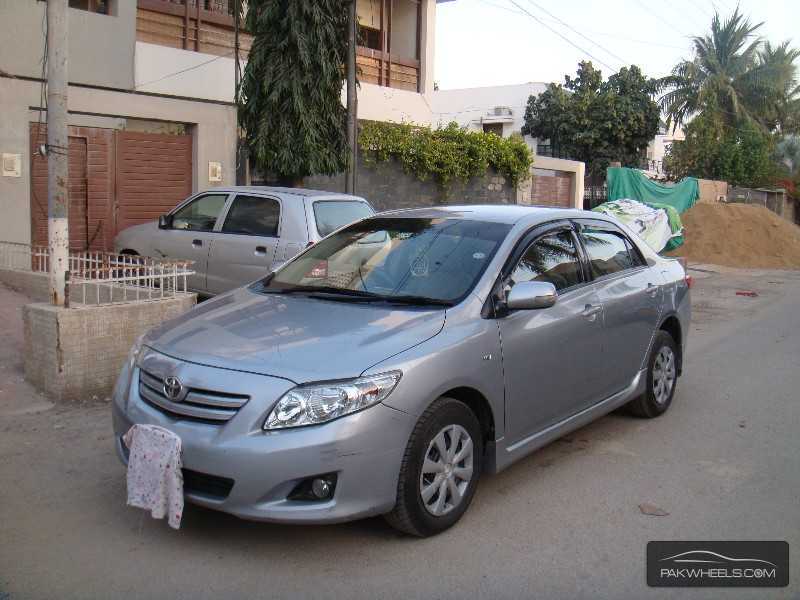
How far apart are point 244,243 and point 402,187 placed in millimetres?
7344

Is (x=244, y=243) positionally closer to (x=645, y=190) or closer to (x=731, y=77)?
(x=645, y=190)

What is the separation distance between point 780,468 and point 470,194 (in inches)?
533

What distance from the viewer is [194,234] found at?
33.9 ft

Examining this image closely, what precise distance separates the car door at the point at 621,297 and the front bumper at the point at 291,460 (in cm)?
231

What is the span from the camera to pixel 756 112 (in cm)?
3938

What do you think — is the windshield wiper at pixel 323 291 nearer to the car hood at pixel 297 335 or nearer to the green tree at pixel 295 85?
the car hood at pixel 297 335

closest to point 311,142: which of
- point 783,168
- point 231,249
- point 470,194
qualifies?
point 231,249

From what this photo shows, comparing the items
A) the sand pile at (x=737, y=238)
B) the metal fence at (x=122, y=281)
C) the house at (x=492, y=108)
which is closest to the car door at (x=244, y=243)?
the metal fence at (x=122, y=281)

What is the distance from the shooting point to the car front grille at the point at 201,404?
3797 millimetres

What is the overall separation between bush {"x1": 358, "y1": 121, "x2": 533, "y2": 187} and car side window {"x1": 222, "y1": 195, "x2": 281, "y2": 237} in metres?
5.80

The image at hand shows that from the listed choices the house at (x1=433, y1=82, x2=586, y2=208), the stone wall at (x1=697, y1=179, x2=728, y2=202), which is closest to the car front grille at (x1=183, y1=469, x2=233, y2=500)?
the house at (x1=433, y1=82, x2=586, y2=208)

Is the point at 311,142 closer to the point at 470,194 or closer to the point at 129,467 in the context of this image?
the point at 470,194

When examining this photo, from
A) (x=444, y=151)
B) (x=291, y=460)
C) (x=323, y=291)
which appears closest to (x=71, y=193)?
(x=444, y=151)

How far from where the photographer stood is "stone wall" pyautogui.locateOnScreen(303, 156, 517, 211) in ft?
51.6
